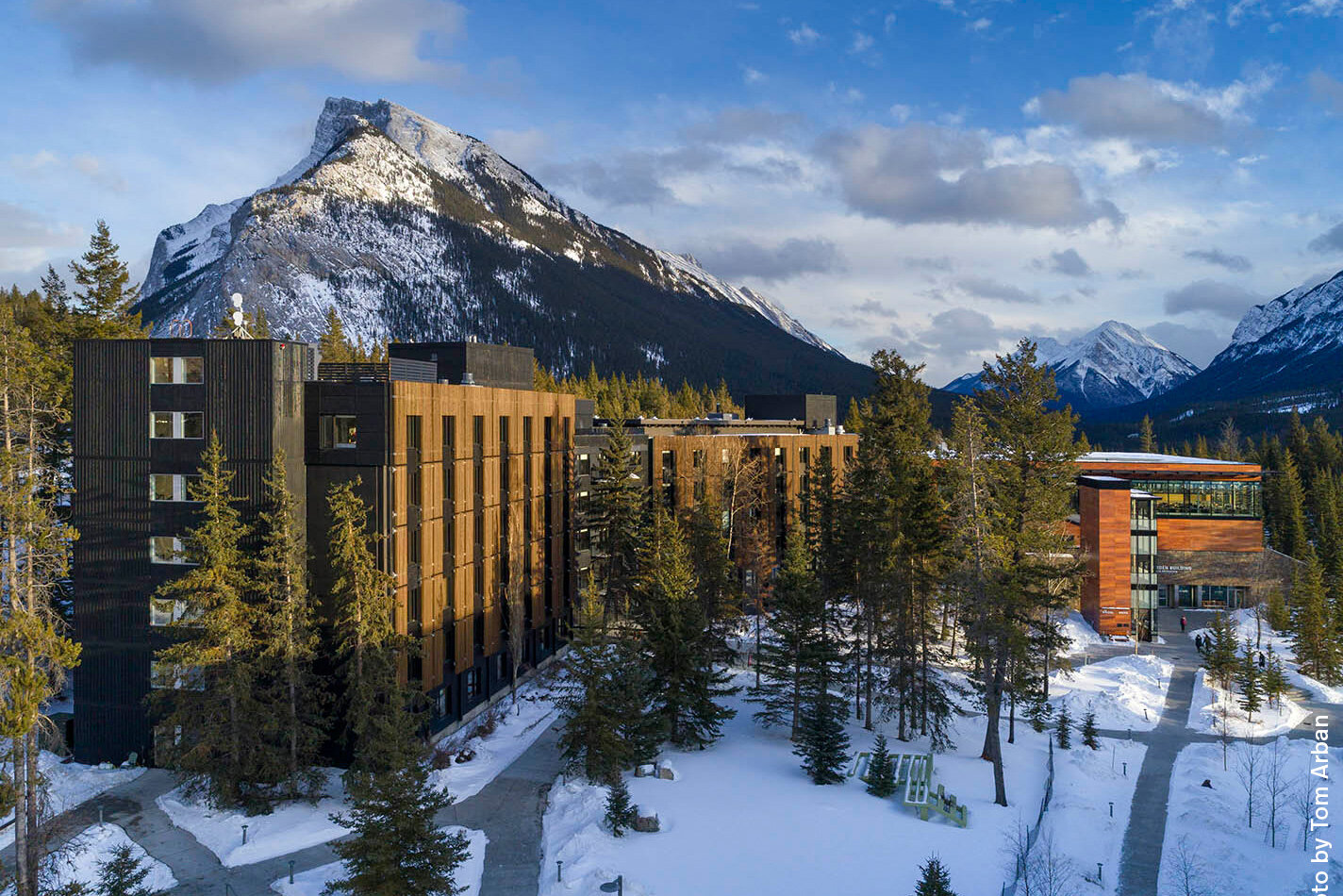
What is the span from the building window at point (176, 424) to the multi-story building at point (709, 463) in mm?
23461

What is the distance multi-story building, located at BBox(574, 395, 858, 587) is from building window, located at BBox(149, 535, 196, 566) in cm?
2461

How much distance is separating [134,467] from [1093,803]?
40038 millimetres

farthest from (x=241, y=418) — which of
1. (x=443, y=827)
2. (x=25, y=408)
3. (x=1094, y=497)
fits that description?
(x=1094, y=497)

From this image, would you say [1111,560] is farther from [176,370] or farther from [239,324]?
[176,370]

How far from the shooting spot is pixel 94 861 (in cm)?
2478

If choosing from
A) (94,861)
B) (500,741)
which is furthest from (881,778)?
(94,861)

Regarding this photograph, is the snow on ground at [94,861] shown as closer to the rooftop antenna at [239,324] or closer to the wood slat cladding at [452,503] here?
the wood slat cladding at [452,503]

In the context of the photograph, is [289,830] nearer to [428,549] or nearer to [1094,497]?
[428,549]

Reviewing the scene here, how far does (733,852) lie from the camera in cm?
2636

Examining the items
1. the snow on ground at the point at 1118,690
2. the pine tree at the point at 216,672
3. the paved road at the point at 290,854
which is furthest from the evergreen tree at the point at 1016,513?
the pine tree at the point at 216,672

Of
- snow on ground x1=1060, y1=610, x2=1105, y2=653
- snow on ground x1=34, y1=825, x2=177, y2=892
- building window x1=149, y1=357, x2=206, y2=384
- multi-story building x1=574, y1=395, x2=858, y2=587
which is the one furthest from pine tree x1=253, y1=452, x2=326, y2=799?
snow on ground x1=1060, y1=610, x2=1105, y2=653

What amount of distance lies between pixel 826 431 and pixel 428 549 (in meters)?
60.0

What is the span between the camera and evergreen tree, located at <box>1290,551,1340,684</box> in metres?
51.0

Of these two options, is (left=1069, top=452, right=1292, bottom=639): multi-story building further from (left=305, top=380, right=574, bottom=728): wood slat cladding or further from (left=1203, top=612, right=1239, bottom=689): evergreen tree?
(left=305, top=380, right=574, bottom=728): wood slat cladding
